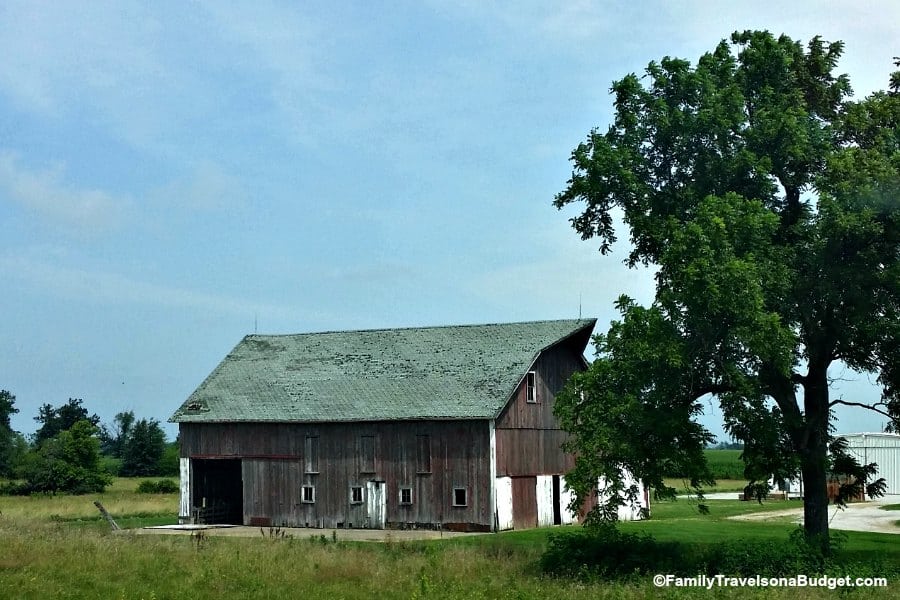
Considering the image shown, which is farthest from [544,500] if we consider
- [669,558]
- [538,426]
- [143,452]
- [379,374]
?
[143,452]

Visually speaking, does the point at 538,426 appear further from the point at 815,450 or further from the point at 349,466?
the point at 815,450

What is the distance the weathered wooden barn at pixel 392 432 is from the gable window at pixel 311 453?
0.04 m

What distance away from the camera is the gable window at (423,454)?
1754 inches

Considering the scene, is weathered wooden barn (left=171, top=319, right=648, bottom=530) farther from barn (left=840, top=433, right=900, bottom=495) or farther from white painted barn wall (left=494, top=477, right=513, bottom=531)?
barn (left=840, top=433, right=900, bottom=495)

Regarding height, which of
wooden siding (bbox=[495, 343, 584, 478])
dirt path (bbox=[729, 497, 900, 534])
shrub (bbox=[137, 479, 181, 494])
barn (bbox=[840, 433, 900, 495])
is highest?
wooden siding (bbox=[495, 343, 584, 478])

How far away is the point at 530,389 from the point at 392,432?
6.04 meters

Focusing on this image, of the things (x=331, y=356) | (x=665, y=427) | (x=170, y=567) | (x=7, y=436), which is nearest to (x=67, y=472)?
(x=331, y=356)

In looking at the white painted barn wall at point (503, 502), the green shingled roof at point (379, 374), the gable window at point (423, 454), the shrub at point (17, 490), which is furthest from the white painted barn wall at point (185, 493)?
the shrub at point (17, 490)

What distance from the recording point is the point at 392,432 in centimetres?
4534

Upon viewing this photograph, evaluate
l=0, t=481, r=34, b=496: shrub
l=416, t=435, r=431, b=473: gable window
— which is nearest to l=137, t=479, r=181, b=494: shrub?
l=0, t=481, r=34, b=496: shrub

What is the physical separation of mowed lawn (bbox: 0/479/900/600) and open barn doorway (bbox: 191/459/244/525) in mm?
14719

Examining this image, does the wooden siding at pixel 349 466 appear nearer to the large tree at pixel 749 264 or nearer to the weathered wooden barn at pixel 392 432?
the weathered wooden barn at pixel 392 432

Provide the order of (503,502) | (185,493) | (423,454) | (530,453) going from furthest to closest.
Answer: (185,493), (530,453), (423,454), (503,502)

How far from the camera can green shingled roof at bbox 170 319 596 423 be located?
148 ft
